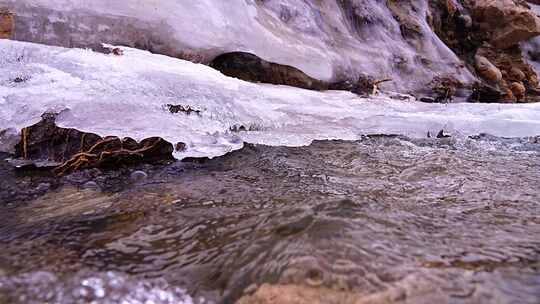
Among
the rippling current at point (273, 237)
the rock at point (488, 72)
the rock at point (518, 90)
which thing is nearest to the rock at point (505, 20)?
the rock at point (518, 90)

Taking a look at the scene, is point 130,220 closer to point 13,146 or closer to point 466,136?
point 13,146

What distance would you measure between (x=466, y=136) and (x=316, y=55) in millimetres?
1905

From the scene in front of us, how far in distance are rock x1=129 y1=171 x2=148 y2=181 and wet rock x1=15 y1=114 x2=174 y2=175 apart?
21 centimetres

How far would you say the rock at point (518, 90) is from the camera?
27.4 feet

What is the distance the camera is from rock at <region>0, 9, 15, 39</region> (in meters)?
2.73

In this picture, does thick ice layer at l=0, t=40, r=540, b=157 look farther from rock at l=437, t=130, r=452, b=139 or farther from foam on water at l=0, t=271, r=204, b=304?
foam on water at l=0, t=271, r=204, b=304

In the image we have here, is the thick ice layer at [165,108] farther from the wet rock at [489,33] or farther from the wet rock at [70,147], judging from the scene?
the wet rock at [489,33]

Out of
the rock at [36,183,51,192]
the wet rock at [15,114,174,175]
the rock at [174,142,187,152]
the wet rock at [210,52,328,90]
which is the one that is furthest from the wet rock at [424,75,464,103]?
the rock at [36,183,51,192]

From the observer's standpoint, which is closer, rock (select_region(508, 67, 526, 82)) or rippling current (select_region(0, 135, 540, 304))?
rippling current (select_region(0, 135, 540, 304))

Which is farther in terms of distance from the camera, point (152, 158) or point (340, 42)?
point (340, 42)

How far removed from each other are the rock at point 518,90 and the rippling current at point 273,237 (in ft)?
24.4

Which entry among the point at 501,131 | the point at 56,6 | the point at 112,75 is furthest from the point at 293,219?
the point at 501,131

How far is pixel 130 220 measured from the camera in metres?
1.40

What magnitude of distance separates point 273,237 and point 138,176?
1185 millimetres
